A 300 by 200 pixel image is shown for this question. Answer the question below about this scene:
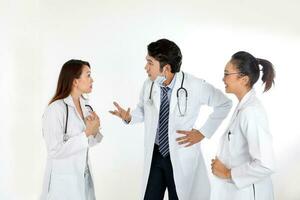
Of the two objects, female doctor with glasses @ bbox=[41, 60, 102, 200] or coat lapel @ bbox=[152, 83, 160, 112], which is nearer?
female doctor with glasses @ bbox=[41, 60, 102, 200]

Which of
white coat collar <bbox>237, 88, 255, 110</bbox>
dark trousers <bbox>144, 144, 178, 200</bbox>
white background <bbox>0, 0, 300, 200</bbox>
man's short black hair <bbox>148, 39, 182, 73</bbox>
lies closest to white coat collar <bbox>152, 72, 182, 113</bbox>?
man's short black hair <bbox>148, 39, 182, 73</bbox>

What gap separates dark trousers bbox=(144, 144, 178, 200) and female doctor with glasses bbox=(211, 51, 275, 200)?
1.31 ft

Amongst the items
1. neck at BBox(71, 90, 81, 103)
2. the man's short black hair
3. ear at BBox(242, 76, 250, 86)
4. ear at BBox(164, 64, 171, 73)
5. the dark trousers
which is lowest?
the dark trousers

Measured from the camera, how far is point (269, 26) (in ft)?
10.4

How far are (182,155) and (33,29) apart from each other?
1648 millimetres

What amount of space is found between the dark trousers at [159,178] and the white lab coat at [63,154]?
469 millimetres

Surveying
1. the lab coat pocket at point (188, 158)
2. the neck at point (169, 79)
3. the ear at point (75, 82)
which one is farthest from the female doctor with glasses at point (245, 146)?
the ear at point (75, 82)

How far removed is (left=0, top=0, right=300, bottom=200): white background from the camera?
3170 millimetres

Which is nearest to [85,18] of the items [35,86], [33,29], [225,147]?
[33,29]

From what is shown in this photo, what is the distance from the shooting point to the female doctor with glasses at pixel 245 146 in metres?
1.82

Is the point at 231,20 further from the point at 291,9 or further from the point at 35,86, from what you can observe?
the point at 35,86

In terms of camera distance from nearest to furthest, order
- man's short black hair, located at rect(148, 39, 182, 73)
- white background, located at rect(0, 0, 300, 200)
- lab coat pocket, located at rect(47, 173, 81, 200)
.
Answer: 1. lab coat pocket, located at rect(47, 173, 81, 200)
2. man's short black hair, located at rect(148, 39, 182, 73)
3. white background, located at rect(0, 0, 300, 200)

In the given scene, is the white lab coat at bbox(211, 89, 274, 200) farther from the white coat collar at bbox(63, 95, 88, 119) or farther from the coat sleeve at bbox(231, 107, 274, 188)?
the white coat collar at bbox(63, 95, 88, 119)

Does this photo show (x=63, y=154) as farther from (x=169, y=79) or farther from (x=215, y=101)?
(x=215, y=101)
